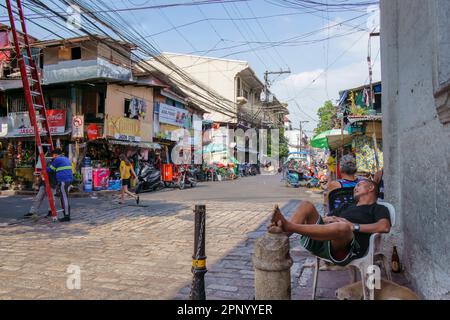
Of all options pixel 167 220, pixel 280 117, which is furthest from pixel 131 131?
pixel 280 117

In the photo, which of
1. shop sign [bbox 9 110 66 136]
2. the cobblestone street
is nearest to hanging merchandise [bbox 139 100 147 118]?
shop sign [bbox 9 110 66 136]

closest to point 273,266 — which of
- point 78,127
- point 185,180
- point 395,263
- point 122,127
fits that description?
point 395,263

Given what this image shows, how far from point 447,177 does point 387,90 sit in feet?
9.27

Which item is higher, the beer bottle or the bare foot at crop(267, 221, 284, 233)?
the bare foot at crop(267, 221, 284, 233)

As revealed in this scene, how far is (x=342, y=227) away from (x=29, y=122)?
18381 mm

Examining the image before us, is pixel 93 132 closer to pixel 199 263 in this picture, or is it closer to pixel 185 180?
pixel 185 180

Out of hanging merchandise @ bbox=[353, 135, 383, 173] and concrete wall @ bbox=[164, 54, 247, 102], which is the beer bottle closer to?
hanging merchandise @ bbox=[353, 135, 383, 173]

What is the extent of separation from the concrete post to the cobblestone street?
0.82 metres

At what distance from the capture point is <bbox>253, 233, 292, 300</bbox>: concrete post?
314 cm

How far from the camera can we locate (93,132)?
17.3 meters

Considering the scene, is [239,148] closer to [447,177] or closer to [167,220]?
[167,220]

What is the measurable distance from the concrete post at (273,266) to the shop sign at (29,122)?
16419 millimetres

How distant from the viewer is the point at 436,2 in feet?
9.61

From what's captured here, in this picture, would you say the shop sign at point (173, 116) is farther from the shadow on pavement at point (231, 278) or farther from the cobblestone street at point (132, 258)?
the shadow on pavement at point (231, 278)
